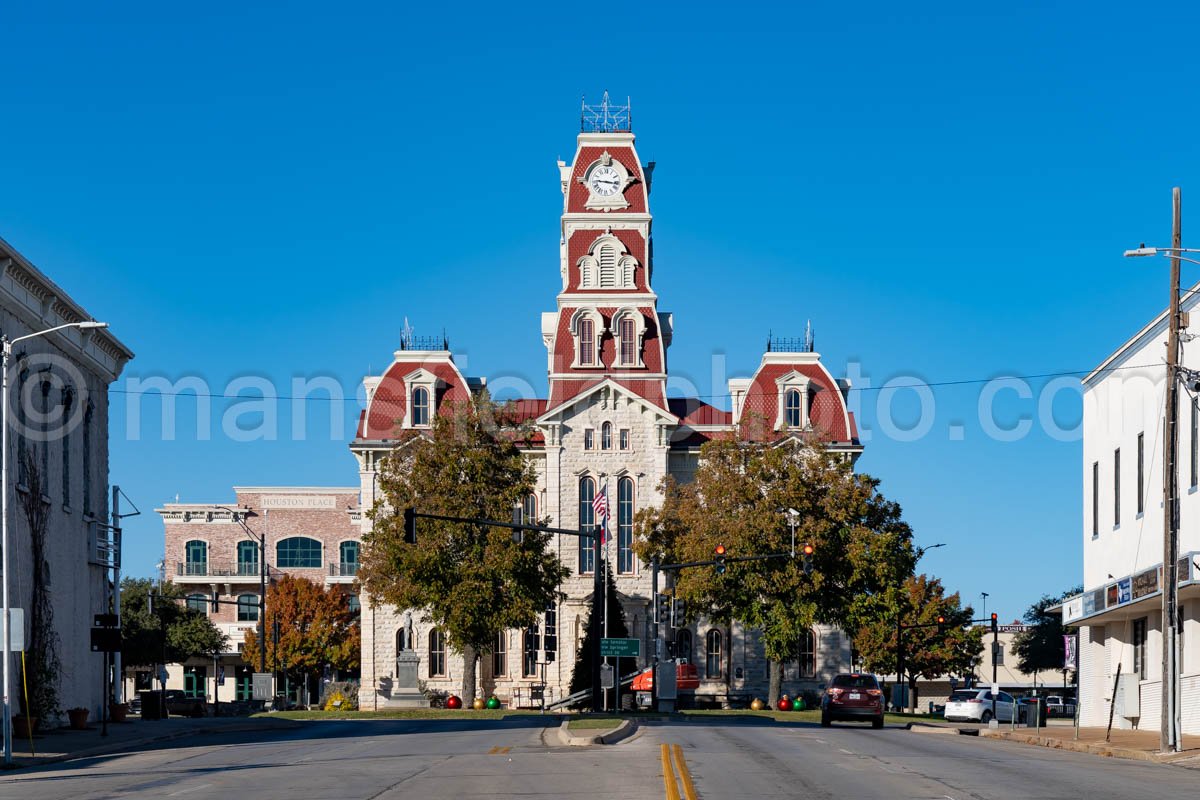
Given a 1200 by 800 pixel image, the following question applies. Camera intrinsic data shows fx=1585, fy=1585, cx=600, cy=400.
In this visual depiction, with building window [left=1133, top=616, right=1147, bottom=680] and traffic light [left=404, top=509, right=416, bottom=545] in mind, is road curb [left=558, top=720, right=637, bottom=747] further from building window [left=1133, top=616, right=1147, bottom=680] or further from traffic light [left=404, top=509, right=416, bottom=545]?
building window [left=1133, top=616, right=1147, bottom=680]

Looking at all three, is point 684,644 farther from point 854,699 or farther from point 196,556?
point 196,556

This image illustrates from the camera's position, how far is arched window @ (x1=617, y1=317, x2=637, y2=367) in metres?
83.7

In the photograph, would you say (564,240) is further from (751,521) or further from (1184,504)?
(1184,504)

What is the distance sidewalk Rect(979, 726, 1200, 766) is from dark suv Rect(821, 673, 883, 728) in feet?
11.8

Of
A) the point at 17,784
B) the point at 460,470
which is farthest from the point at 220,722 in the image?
the point at 17,784

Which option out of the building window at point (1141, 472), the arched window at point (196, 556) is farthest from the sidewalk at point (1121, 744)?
the arched window at point (196, 556)

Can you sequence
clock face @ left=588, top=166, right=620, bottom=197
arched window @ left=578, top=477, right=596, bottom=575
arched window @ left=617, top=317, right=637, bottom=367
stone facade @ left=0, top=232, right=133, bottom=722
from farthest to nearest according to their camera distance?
clock face @ left=588, top=166, right=620, bottom=197
arched window @ left=617, top=317, right=637, bottom=367
arched window @ left=578, top=477, right=596, bottom=575
stone facade @ left=0, top=232, right=133, bottom=722

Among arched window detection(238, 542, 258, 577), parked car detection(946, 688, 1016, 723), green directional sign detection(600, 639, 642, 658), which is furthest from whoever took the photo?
arched window detection(238, 542, 258, 577)

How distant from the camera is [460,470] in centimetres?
6962

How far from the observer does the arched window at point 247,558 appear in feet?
353

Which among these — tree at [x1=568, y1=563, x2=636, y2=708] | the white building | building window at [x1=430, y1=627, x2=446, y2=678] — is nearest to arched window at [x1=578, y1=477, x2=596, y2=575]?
building window at [x1=430, y1=627, x2=446, y2=678]

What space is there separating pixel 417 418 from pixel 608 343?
11126 mm

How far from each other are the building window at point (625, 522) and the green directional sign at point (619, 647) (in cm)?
3336

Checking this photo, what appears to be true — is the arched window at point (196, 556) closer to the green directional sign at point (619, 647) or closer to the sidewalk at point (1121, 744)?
the green directional sign at point (619, 647)
